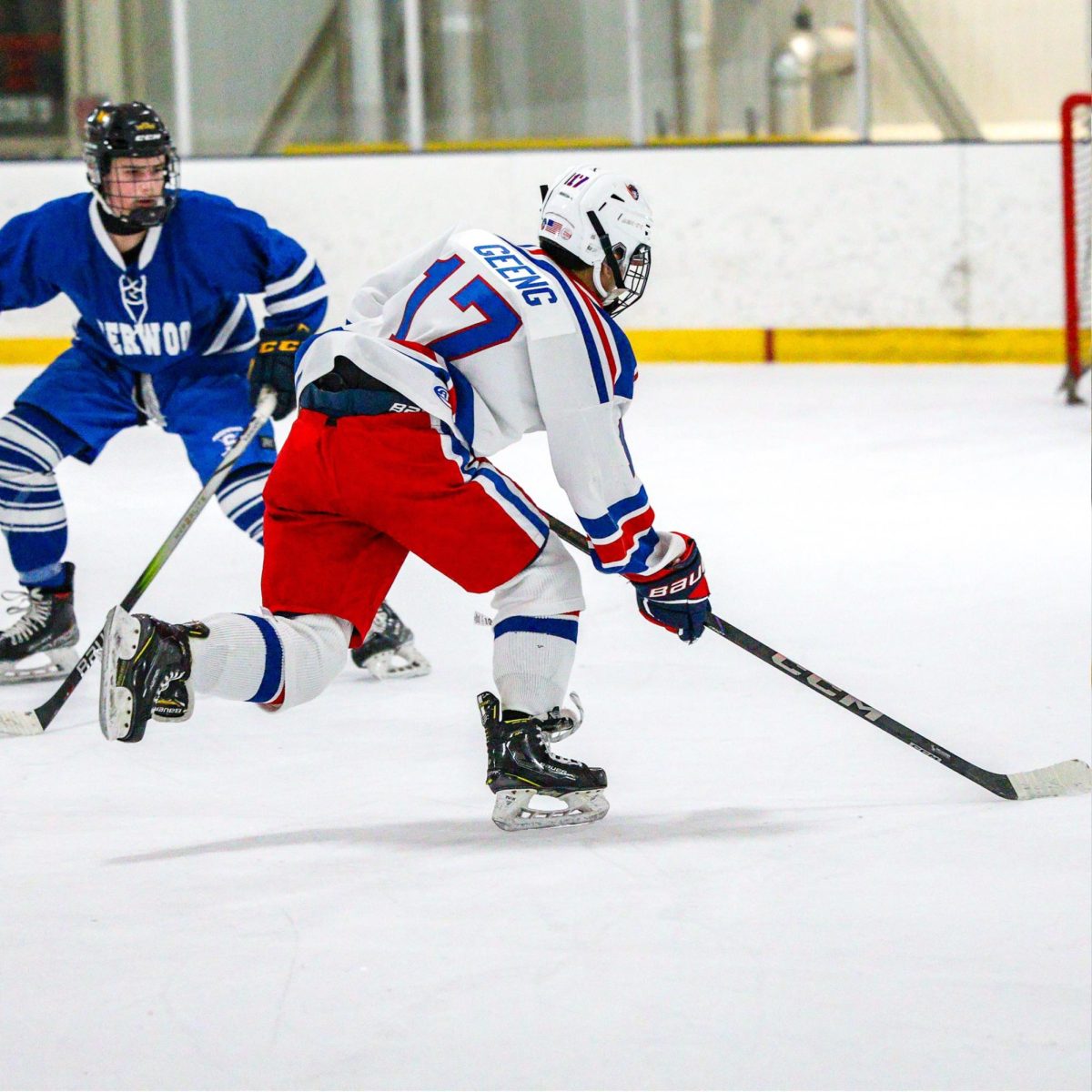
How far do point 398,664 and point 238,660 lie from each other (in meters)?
0.94

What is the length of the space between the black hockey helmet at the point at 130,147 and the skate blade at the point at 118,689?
113 centimetres

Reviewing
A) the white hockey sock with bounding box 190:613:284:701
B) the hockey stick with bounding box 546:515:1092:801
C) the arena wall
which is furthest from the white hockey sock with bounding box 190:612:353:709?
the arena wall

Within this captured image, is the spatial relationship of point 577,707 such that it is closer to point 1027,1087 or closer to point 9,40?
point 1027,1087

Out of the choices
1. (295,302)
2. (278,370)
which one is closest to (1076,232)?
(295,302)

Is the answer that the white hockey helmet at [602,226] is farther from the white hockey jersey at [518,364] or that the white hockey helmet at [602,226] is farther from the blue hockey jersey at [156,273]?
the blue hockey jersey at [156,273]

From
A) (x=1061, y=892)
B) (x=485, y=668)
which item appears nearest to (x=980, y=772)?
(x=1061, y=892)

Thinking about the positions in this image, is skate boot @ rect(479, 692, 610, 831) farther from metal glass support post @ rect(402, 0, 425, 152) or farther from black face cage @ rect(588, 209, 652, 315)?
metal glass support post @ rect(402, 0, 425, 152)

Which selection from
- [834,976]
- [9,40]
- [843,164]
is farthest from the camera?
[9,40]

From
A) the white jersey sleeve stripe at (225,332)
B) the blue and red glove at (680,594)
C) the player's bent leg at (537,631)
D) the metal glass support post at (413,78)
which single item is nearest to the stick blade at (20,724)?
the white jersey sleeve stripe at (225,332)

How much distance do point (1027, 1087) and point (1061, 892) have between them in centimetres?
47

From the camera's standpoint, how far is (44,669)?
2.98m

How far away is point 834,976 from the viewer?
1.67 m

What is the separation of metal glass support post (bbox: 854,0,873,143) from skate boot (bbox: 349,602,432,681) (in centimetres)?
427

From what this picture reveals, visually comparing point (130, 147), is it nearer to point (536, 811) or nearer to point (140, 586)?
point (140, 586)
